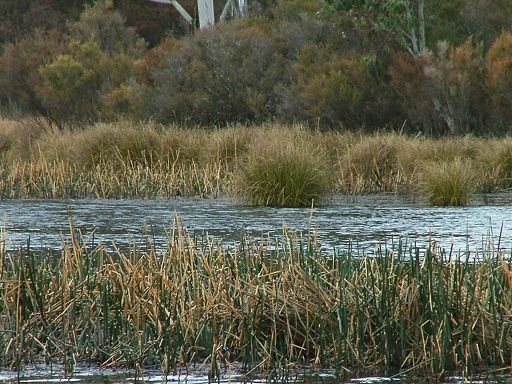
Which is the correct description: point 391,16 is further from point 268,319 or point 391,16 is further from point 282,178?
point 268,319

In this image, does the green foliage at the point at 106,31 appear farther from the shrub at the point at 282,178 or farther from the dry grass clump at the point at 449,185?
the dry grass clump at the point at 449,185

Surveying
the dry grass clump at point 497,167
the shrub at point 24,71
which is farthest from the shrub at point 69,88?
the dry grass clump at point 497,167

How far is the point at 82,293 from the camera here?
7.38m

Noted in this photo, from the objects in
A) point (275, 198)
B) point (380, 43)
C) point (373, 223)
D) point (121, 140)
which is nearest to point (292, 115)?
point (380, 43)

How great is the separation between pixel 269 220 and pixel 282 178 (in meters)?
2.52

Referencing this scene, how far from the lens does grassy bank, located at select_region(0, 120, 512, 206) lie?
16.6 m

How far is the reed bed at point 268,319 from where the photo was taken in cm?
677

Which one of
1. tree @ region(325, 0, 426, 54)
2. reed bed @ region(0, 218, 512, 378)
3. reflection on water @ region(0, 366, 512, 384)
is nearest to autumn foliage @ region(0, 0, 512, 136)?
tree @ region(325, 0, 426, 54)

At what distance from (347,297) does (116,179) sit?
39.4ft

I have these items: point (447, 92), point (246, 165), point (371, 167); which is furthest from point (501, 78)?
point (246, 165)

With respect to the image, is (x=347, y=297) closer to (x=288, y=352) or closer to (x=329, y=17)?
(x=288, y=352)

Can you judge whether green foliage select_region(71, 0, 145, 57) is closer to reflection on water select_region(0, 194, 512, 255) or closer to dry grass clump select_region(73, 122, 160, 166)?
dry grass clump select_region(73, 122, 160, 166)

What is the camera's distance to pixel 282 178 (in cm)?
1659

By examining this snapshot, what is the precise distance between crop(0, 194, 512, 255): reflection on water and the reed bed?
11.6 feet
